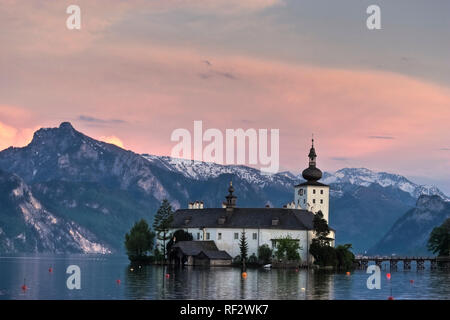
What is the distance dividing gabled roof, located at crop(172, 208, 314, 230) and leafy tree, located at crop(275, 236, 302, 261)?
4007 millimetres

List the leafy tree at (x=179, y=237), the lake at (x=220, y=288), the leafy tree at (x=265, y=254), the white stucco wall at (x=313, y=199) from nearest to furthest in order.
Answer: the lake at (x=220, y=288), the leafy tree at (x=265, y=254), the leafy tree at (x=179, y=237), the white stucco wall at (x=313, y=199)

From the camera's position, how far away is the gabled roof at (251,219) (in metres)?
171

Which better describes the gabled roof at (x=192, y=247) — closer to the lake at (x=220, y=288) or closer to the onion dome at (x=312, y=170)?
the onion dome at (x=312, y=170)

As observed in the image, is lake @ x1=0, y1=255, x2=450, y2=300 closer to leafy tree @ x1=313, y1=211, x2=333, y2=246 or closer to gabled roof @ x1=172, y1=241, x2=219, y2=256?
gabled roof @ x1=172, y1=241, x2=219, y2=256

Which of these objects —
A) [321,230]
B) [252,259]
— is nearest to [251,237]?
[252,259]

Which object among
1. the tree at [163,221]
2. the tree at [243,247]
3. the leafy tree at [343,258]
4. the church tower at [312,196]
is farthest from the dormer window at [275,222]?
the tree at [163,221]

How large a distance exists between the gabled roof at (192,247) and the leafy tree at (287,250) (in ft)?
42.8

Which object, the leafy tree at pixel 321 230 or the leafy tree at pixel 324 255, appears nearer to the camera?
the leafy tree at pixel 324 255

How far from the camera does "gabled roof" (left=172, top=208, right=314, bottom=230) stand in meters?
171

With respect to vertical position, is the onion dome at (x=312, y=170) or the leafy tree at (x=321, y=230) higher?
the onion dome at (x=312, y=170)

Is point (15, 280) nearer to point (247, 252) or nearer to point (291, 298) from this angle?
point (291, 298)

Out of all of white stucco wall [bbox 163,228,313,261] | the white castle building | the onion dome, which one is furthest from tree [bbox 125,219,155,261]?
the onion dome

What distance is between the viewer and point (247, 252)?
559ft
